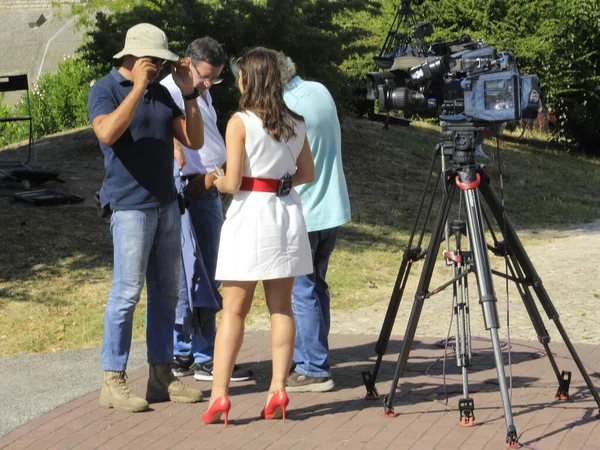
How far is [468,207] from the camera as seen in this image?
547 centimetres

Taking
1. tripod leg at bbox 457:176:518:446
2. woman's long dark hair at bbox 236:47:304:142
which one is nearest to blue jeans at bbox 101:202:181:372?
woman's long dark hair at bbox 236:47:304:142

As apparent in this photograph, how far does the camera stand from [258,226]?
18.0 ft

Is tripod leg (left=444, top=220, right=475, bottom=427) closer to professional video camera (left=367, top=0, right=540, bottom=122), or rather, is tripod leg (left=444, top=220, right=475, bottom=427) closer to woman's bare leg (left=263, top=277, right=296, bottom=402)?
professional video camera (left=367, top=0, right=540, bottom=122)

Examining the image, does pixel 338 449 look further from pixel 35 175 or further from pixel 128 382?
pixel 35 175

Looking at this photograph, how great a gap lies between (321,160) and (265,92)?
33.9 inches

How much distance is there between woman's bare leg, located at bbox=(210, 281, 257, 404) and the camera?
555cm

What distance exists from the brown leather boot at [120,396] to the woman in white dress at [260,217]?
1.51 feet

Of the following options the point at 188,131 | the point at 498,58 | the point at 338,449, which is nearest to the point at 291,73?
the point at 188,131

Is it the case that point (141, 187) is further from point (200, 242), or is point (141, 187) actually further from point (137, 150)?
point (200, 242)

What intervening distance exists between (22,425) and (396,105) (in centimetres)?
261

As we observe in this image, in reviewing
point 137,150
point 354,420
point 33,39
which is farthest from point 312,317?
point 33,39

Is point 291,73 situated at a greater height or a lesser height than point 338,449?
greater

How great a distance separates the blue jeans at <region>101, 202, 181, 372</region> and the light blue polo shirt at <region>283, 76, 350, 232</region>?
2.58 feet

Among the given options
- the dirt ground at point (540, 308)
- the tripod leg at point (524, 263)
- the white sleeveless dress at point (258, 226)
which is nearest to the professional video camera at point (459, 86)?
the tripod leg at point (524, 263)
